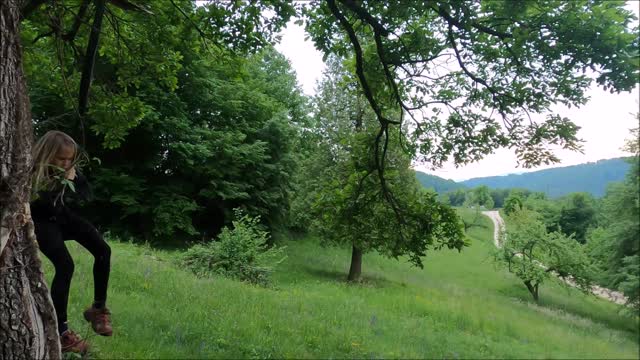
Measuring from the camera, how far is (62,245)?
344 centimetres

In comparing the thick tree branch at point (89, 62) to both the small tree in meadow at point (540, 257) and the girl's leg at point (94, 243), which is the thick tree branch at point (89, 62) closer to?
the girl's leg at point (94, 243)

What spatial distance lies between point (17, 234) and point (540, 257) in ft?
98.3

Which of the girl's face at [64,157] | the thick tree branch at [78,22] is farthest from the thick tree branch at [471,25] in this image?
the thick tree branch at [78,22]

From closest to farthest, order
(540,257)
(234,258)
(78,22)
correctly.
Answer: (78,22)
(234,258)
(540,257)

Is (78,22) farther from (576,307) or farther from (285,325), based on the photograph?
(576,307)

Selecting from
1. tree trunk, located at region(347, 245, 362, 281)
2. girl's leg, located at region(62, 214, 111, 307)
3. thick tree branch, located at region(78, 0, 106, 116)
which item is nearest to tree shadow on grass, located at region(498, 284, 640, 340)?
tree trunk, located at region(347, 245, 362, 281)

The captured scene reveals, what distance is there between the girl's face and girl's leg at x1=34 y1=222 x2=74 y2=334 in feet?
1.87

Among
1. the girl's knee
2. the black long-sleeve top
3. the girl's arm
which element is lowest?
the girl's knee

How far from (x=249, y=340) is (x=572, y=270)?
26.1m

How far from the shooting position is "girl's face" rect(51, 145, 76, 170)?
10.1ft

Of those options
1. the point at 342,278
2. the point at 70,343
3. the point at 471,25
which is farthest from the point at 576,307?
the point at 70,343

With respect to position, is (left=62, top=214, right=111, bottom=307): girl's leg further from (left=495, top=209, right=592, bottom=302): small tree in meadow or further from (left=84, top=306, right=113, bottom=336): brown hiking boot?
(left=495, top=209, right=592, bottom=302): small tree in meadow

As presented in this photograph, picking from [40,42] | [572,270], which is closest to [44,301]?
[40,42]

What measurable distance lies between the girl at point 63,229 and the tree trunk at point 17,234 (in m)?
0.64
